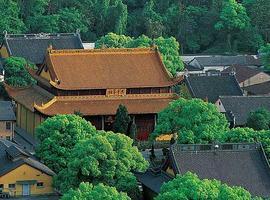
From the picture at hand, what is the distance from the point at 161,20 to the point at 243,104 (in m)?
35.3

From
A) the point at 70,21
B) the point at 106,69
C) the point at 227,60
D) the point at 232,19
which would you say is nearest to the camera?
the point at 106,69

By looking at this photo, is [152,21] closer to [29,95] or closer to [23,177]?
[29,95]

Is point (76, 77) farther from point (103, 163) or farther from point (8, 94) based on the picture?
point (103, 163)

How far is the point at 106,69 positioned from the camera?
234 ft

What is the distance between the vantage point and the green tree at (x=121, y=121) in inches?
2581

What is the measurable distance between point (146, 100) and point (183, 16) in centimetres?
3622

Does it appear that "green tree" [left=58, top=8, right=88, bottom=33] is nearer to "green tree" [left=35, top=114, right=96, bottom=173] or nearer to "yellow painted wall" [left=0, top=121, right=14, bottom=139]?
"yellow painted wall" [left=0, top=121, right=14, bottom=139]

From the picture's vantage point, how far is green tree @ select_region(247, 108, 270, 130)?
214 feet

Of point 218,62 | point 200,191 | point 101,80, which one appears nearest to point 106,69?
point 101,80

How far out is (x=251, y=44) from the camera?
102m

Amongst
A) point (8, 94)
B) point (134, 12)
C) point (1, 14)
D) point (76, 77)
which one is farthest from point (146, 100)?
point (134, 12)

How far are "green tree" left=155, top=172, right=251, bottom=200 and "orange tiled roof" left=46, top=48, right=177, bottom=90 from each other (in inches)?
985

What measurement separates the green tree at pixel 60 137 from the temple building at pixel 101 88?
9366mm

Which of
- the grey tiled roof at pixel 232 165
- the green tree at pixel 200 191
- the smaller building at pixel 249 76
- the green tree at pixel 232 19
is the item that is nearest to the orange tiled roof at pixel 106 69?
the smaller building at pixel 249 76
